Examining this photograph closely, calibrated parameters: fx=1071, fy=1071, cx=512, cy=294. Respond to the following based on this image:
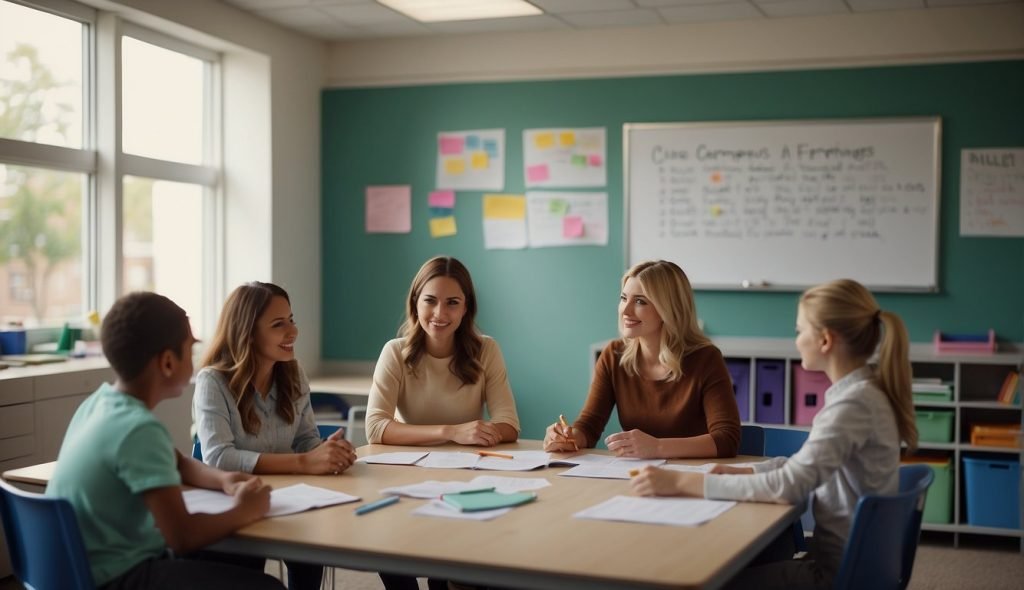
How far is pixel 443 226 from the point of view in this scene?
5.66 meters

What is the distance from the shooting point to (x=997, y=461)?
14.9 feet

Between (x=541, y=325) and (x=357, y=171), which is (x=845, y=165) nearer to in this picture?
(x=541, y=325)

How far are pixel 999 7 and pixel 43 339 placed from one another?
4386 mm

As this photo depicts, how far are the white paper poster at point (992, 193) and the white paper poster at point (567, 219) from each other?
1.68m

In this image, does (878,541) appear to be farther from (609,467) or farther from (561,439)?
(561,439)

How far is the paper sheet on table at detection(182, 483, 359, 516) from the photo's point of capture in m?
2.20

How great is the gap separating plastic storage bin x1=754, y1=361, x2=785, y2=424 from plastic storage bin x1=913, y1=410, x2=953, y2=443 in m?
0.58

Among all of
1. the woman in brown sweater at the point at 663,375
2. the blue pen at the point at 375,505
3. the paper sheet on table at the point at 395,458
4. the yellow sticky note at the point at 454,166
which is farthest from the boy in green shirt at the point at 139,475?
the yellow sticky note at the point at 454,166

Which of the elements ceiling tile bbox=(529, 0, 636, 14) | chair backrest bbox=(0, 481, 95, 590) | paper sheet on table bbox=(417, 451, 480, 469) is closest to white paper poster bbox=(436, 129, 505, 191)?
ceiling tile bbox=(529, 0, 636, 14)

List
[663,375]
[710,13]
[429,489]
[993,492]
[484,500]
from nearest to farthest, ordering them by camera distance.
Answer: [484,500] < [429,489] < [663,375] < [993,492] < [710,13]

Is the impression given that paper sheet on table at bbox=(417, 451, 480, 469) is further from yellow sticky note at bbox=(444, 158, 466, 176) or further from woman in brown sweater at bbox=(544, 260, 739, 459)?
yellow sticky note at bbox=(444, 158, 466, 176)

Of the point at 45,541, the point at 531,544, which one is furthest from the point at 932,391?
the point at 45,541

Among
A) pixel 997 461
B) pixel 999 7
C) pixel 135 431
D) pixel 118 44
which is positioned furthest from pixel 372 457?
pixel 999 7

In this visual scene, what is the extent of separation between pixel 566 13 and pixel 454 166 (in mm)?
1055
